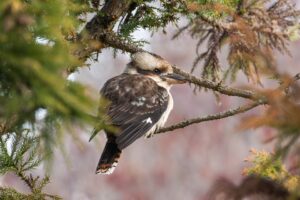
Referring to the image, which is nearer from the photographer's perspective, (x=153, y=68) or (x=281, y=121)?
(x=281, y=121)

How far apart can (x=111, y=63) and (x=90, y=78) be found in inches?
53.4

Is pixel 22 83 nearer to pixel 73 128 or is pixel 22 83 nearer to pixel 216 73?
pixel 73 128

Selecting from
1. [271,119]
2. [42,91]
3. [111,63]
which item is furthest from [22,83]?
[111,63]

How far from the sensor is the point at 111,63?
51.3 ft

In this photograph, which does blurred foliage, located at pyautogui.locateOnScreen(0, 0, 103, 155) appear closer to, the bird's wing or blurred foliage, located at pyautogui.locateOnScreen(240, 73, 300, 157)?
blurred foliage, located at pyautogui.locateOnScreen(240, 73, 300, 157)

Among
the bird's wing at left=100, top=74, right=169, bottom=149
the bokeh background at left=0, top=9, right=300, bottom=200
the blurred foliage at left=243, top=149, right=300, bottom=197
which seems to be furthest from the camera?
the bokeh background at left=0, top=9, right=300, bottom=200

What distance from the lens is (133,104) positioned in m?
4.62

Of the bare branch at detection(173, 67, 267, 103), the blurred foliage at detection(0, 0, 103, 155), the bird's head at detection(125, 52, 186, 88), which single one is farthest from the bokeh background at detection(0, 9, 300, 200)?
the blurred foliage at detection(0, 0, 103, 155)

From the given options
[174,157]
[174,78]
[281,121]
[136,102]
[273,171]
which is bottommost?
[174,157]

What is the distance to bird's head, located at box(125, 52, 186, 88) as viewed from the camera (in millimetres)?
4859

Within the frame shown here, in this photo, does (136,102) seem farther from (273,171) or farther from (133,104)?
(273,171)

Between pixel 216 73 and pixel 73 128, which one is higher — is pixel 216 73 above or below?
below

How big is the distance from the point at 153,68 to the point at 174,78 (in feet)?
1.10

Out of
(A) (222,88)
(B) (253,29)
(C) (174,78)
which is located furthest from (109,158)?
(B) (253,29)
